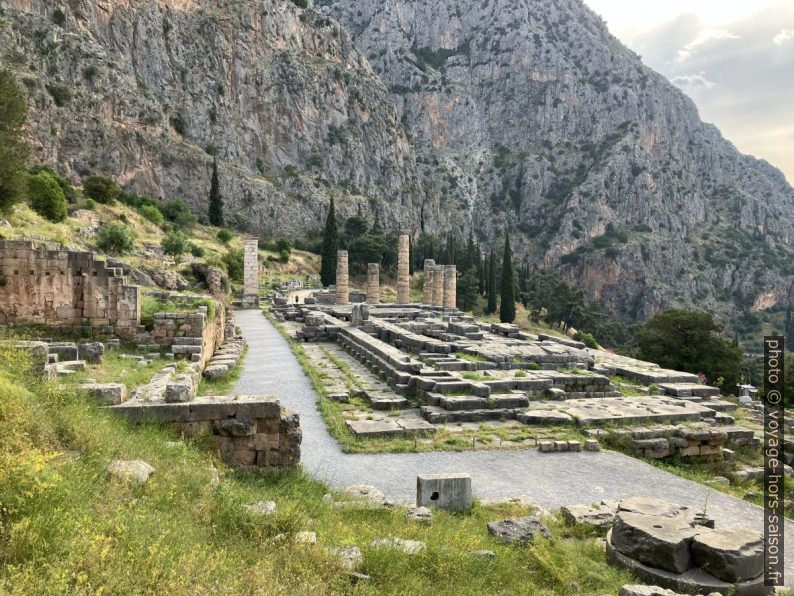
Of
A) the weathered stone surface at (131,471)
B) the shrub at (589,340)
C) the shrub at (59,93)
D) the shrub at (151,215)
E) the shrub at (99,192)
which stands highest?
the shrub at (59,93)

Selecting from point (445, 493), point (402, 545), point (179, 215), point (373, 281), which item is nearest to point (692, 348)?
point (373, 281)

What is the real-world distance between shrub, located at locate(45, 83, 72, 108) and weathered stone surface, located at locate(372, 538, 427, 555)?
76.8 meters

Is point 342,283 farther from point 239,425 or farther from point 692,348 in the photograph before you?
point 239,425

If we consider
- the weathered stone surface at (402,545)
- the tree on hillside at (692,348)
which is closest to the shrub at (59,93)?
the tree on hillside at (692,348)

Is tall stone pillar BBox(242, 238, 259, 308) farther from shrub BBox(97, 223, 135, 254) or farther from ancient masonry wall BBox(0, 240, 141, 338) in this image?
ancient masonry wall BBox(0, 240, 141, 338)

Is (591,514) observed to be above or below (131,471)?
below

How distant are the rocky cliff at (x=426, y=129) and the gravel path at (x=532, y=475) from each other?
219 feet

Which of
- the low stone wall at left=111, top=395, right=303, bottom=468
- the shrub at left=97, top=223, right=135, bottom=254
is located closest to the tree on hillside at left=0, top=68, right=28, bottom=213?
the shrub at left=97, top=223, right=135, bottom=254

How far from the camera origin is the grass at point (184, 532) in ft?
11.4

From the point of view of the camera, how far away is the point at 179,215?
6300cm

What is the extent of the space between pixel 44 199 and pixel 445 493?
34590 millimetres

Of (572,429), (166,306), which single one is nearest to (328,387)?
(166,306)

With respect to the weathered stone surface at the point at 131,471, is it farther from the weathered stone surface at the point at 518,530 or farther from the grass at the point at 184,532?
the weathered stone surface at the point at 518,530

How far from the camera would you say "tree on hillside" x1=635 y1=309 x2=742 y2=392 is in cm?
3200
